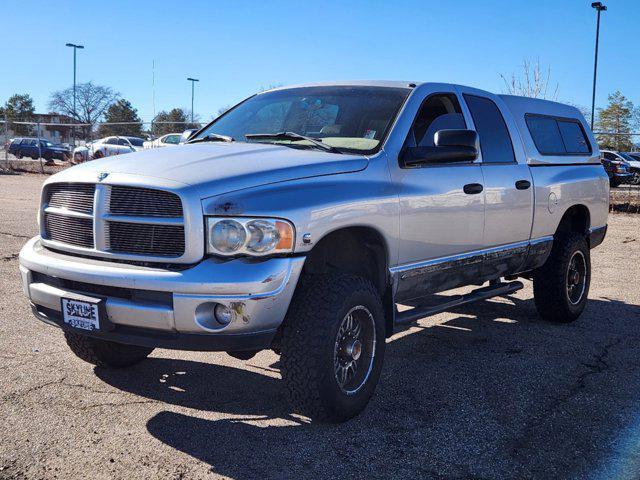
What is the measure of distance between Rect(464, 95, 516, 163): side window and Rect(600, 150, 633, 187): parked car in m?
19.9

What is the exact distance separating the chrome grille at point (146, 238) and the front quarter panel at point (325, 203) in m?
0.22

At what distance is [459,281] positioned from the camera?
511 cm

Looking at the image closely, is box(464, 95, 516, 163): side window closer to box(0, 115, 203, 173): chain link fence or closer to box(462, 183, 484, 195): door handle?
box(462, 183, 484, 195): door handle

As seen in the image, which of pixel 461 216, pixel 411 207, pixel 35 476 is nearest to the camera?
pixel 35 476

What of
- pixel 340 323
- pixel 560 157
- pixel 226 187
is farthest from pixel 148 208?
pixel 560 157

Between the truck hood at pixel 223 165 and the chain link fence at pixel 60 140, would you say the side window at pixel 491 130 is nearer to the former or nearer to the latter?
the truck hood at pixel 223 165

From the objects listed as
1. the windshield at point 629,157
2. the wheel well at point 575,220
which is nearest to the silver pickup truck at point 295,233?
the wheel well at point 575,220

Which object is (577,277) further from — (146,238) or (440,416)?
(146,238)

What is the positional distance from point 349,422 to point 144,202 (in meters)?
1.66

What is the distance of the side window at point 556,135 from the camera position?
618cm

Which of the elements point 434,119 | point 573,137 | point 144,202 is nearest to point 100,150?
point 573,137

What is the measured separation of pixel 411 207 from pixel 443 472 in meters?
1.68

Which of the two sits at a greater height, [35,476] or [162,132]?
[162,132]

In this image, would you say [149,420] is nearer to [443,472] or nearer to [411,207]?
[443,472]
